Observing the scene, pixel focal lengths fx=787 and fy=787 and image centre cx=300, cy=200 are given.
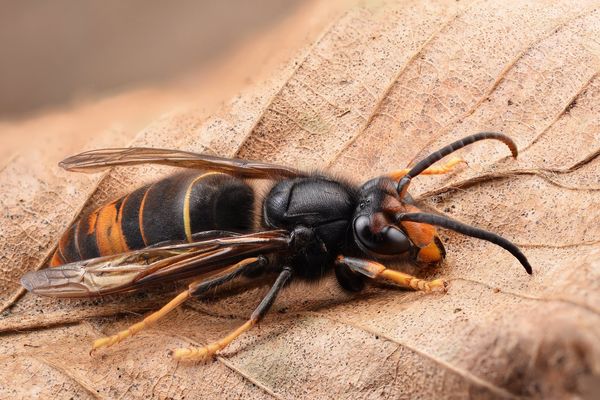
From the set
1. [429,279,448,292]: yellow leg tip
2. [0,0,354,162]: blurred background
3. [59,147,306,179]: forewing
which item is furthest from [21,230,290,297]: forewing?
[0,0,354,162]: blurred background

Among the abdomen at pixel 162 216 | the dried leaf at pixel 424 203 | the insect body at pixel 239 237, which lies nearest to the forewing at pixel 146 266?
the insect body at pixel 239 237

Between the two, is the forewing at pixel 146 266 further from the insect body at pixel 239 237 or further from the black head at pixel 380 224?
the black head at pixel 380 224

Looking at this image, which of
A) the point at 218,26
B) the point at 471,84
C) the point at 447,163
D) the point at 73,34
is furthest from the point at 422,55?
the point at 73,34

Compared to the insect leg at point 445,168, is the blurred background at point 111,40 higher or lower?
higher

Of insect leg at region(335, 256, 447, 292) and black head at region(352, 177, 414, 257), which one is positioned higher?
black head at region(352, 177, 414, 257)

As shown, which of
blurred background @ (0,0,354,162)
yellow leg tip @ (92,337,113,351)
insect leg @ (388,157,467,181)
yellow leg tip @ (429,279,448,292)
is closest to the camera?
yellow leg tip @ (429,279,448,292)

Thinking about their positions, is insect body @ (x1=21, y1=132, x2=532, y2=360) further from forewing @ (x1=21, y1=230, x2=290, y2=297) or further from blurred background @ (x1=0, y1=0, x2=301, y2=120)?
blurred background @ (x1=0, y1=0, x2=301, y2=120)
